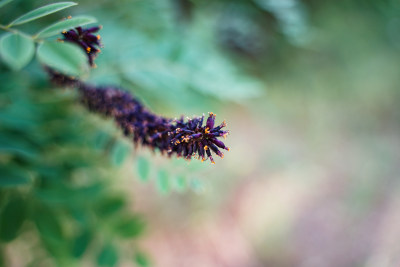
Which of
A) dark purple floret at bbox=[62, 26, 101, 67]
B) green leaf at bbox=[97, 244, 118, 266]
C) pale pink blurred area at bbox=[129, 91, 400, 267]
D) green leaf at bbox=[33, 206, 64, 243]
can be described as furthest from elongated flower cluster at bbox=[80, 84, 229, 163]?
pale pink blurred area at bbox=[129, 91, 400, 267]

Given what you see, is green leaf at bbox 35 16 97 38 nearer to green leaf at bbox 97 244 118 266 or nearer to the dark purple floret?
Answer: the dark purple floret

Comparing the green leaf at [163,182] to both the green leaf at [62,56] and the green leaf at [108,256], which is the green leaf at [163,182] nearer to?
the green leaf at [108,256]

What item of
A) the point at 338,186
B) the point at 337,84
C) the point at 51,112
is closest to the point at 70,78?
the point at 51,112

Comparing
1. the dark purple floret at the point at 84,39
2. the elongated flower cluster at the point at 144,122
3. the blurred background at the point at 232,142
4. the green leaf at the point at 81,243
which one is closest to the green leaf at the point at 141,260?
the blurred background at the point at 232,142

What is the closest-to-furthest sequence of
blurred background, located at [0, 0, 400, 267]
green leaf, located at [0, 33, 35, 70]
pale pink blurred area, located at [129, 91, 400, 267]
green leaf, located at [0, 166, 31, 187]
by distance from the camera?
green leaf, located at [0, 33, 35, 70], green leaf, located at [0, 166, 31, 187], blurred background, located at [0, 0, 400, 267], pale pink blurred area, located at [129, 91, 400, 267]

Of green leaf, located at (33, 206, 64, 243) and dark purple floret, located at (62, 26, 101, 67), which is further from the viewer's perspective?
green leaf, located at (33, 206, 64, 243)

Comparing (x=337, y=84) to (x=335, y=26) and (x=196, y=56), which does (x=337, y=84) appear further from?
(x=196, y=56)

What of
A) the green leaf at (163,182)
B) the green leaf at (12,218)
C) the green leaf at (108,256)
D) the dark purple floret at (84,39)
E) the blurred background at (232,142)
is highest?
the blurred background at (232,142)

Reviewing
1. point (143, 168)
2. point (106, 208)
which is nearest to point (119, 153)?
point (143, 168)
